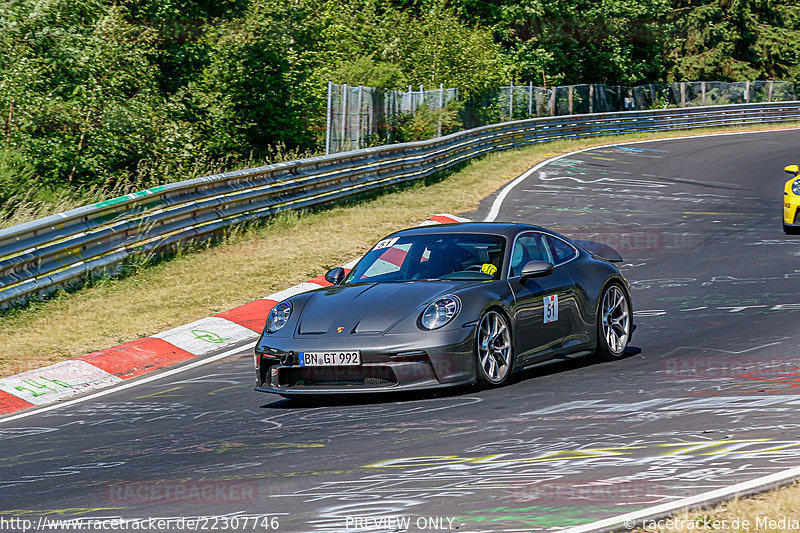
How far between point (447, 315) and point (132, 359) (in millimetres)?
4179

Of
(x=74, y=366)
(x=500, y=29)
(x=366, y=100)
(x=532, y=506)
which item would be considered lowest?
(x=74, y=366)

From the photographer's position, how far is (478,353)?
827cm

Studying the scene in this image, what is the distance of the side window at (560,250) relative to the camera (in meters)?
9.82

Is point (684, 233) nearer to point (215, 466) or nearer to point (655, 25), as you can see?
point (215, 466)

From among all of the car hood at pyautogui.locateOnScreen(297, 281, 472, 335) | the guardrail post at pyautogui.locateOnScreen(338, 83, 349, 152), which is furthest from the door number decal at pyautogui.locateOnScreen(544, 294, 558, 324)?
the guardrail post at pyautogui.locateOnScreen(338, 83, 349, 152)

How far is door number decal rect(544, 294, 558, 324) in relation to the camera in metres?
9.14

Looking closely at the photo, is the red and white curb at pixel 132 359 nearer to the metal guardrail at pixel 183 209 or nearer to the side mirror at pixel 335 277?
the metal guardrail at pixel 183 209

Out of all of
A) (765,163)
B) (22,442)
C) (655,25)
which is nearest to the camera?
(22,442)

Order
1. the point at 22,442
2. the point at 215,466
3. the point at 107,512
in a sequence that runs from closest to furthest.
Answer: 1. the point at 107,512
2. the point at 215,466
3. the point at 22,442

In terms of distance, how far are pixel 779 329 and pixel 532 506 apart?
20.7 ft

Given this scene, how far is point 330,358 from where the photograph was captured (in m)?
8.11

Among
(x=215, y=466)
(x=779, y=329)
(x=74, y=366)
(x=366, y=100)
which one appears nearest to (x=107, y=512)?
(x=215, y=466)

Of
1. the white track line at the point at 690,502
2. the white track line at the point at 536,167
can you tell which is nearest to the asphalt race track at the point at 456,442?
the white track line at the point at 690,502

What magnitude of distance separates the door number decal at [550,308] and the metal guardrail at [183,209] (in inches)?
258
